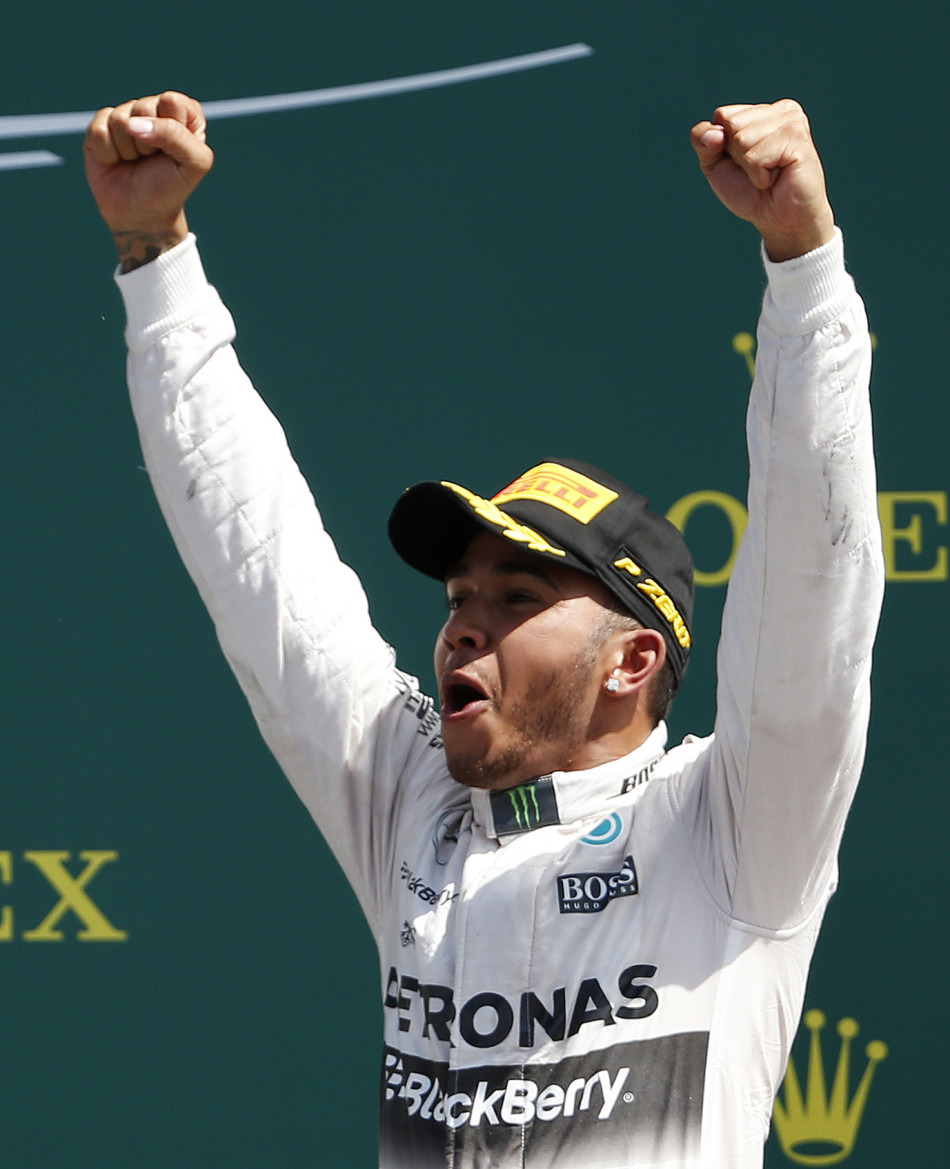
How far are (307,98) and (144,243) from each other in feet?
2.38

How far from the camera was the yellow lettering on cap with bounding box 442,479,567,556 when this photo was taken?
124 centimetres

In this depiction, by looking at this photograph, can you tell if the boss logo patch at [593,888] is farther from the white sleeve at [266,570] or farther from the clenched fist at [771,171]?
the clenched fist at [771,171]

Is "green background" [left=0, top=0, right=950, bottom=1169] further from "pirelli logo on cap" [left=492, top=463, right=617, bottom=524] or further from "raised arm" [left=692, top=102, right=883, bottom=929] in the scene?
"raised arm" [left=692, top=102, right=883, bottom=929]

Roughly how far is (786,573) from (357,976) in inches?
39.0

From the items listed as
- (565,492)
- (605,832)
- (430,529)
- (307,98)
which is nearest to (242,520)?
(430,529)

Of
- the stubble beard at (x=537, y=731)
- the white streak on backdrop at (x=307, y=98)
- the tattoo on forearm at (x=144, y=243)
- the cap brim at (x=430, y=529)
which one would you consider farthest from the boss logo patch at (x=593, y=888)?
the white streak on backdrop at (x=307, y=98)

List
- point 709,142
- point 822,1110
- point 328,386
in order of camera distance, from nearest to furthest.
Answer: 1. point 709,142
2. point 822,1110
3. point 328,386

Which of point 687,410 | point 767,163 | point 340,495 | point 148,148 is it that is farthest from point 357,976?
point 767,163

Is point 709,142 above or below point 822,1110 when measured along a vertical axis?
above

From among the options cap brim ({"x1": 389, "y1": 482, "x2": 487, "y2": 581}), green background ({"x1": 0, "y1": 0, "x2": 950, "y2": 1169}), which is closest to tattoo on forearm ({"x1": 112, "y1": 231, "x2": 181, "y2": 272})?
cap brim ({"x1": 389, "y1": 482, "x2": 487, "y2": 581})

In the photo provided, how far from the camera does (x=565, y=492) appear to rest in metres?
1.32

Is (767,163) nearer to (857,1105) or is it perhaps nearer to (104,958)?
(857,1105)

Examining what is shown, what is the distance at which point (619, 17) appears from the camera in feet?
5.98

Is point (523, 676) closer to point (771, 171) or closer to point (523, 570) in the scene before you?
point (523, 570)
